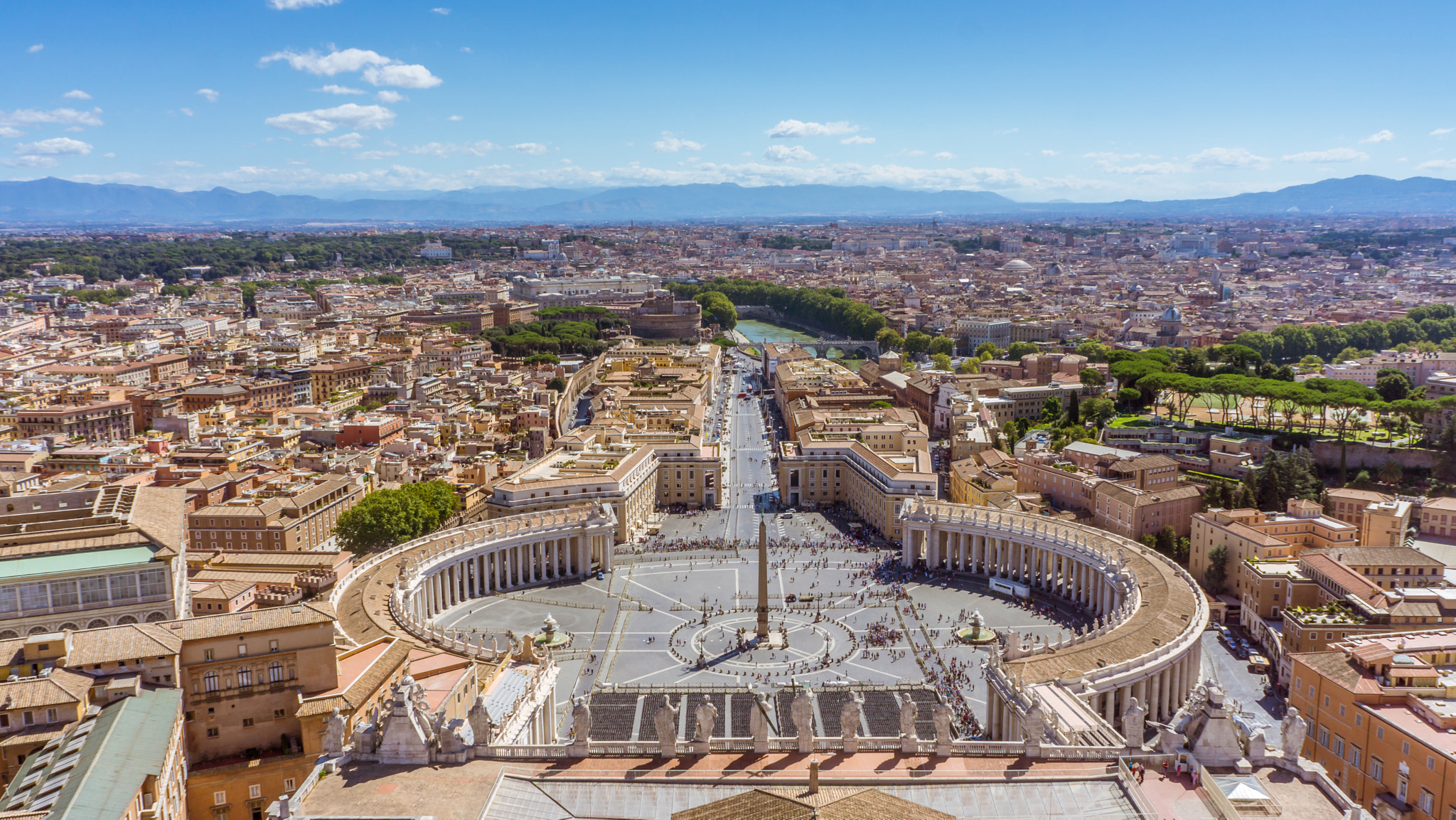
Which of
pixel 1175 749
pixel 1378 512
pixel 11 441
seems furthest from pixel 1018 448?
pixel 11 441

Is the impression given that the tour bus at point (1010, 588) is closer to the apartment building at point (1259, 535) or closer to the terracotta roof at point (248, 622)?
the apartment building at point (1259, 535)

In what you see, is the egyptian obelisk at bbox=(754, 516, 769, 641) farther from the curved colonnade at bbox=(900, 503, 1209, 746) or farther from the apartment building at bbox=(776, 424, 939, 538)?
the apartment building at bbox=(776, 424, 939, 538)

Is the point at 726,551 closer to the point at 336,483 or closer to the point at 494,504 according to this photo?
the point at 494,504

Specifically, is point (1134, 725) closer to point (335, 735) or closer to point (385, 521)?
point (335, 735)

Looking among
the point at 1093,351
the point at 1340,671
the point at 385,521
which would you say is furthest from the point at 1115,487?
the point at 1093,351

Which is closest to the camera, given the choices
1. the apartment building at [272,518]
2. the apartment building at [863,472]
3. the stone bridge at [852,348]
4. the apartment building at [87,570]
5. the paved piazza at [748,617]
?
the apartment building at [87,570]

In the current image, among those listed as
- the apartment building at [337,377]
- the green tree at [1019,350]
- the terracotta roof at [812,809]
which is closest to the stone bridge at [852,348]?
the green tree at [1019,350]
